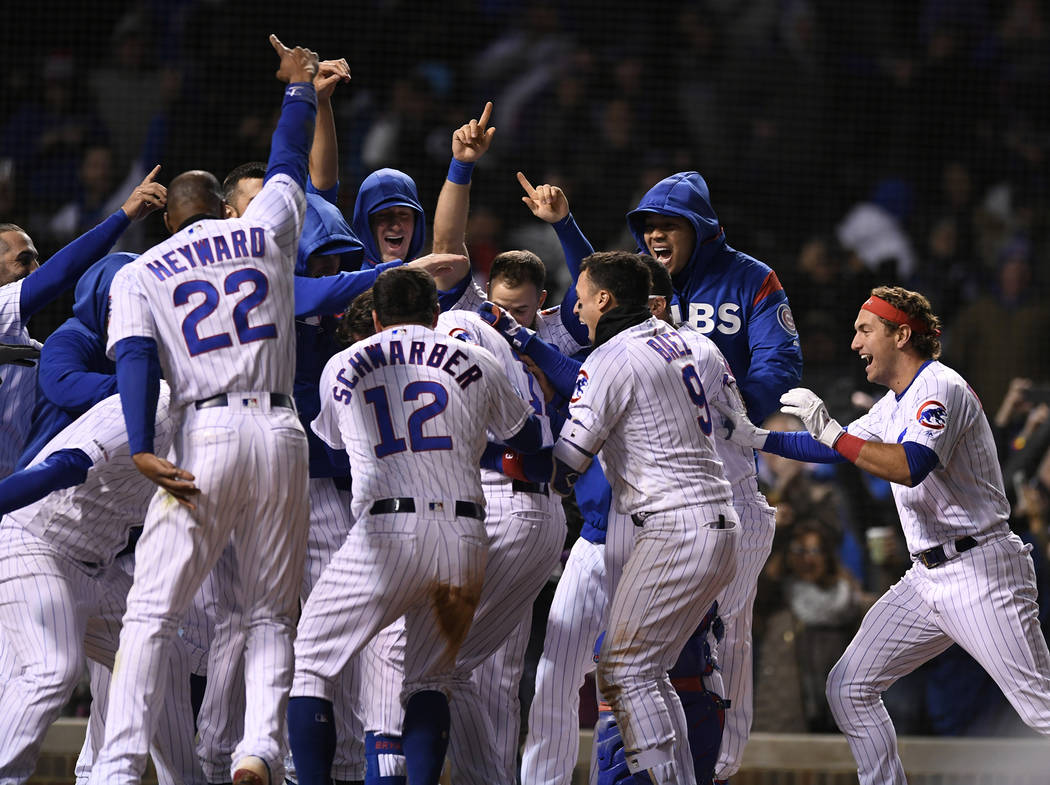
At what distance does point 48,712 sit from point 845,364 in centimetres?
560

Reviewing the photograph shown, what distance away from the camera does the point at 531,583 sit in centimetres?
456

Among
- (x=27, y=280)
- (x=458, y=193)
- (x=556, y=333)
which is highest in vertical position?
(x=458, y=193)

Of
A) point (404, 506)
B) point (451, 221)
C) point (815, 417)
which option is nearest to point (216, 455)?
point (404, 506)

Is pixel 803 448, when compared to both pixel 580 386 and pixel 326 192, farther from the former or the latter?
pixel 326 192

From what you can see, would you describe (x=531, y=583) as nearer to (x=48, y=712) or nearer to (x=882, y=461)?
(x=882, y=461)

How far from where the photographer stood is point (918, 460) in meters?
4.46

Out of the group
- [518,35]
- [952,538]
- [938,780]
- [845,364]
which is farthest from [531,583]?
[518,35]

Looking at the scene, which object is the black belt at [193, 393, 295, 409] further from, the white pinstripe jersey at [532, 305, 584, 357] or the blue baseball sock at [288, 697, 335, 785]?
the white pinstripe jersey at [532, 305, 584, 357]

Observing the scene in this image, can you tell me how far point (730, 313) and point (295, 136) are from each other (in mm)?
1811

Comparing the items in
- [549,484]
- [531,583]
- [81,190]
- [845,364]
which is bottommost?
[531,583]

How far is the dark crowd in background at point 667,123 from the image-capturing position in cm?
885

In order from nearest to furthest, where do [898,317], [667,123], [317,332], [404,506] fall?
1. [404,506]
2. [898,317]
3. [317,332]
4. [667,123]

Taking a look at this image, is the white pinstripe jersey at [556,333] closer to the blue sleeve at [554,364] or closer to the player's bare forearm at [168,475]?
the blue sleeve at [554,364]

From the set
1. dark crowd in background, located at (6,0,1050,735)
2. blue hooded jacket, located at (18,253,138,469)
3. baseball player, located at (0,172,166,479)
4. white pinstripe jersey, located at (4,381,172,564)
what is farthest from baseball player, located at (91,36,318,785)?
dark crowd in background, located at (6,0,1050,735)
